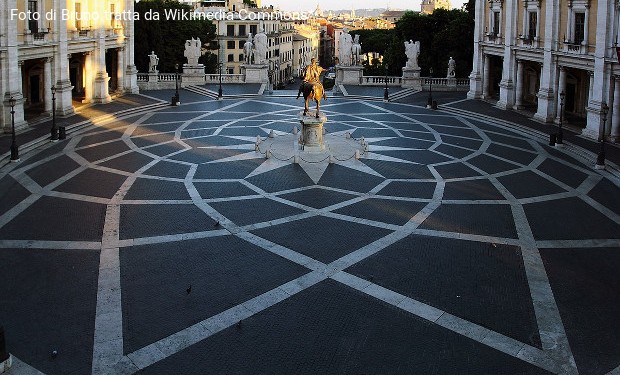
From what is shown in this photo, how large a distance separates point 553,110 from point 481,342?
31.9 meters

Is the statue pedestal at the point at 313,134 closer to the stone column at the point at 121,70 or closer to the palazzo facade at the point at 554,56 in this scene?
the palazzo facade at the point at 554,56

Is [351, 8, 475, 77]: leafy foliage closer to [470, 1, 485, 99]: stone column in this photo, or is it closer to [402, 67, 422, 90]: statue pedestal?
[402, 67, 422, 90]: statue pedestal

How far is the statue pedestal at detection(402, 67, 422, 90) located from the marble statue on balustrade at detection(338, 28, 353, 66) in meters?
5.72

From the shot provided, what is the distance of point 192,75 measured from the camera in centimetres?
5878

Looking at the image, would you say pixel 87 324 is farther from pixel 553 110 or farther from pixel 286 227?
pixel 553 110

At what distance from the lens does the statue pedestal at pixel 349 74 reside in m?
60.3

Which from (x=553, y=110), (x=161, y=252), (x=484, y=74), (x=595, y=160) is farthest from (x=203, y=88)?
(x=161, y=252)

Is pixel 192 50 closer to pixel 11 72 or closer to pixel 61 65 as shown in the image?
pixel 61 65

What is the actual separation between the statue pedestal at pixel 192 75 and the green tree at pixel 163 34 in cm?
714

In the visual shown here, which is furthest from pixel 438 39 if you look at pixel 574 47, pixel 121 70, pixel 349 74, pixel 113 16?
pixel 113 16

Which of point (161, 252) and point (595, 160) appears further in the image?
point (595, 160)

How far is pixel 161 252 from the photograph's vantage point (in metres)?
19.1

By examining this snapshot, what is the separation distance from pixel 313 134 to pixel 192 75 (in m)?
30.0

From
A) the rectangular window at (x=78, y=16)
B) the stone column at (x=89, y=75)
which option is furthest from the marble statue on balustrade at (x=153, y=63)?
the rectangular window at (x=78, y=16)
